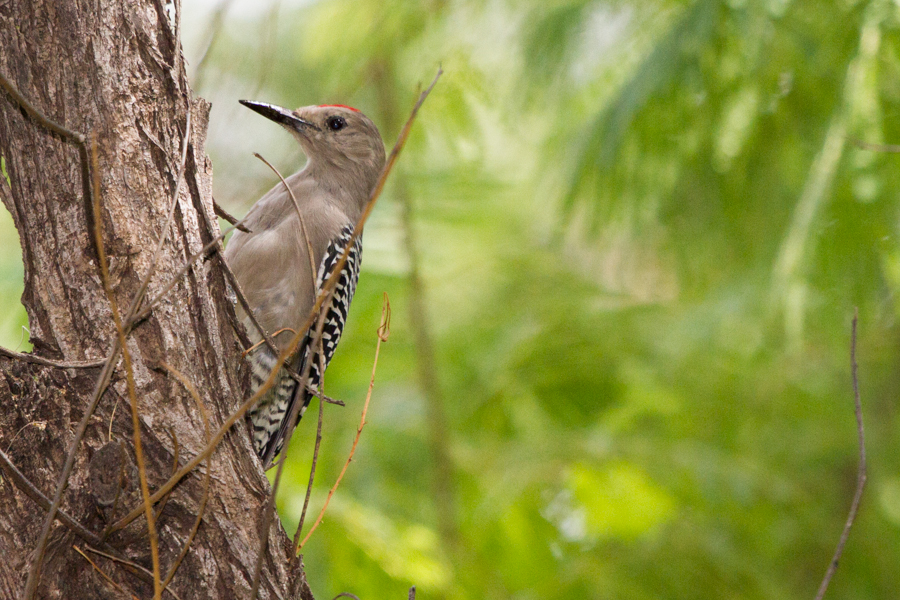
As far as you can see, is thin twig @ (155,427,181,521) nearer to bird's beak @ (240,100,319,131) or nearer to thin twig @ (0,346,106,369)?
thin twig @ (0,346,106,369)

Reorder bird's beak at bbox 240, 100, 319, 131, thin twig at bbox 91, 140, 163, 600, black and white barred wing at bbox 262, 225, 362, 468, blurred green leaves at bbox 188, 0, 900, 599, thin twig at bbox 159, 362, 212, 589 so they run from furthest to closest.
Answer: blurred green leaves at bbox 188, 0, 900, 599 → black and white barred wing at bbox 262, 225, 362, 468 → bird's beak at bbox 240, 100, 319, 131 → thin twig at bbox 159, 362, 212, 589 → thin twig at bbox 91, 140, 163, 600

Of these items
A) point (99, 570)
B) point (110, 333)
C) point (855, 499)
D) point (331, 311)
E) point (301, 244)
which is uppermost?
point (301, 244)

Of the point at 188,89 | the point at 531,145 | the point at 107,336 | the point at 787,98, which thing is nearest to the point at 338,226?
the point at 188,89

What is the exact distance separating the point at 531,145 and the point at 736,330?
77.8 inches

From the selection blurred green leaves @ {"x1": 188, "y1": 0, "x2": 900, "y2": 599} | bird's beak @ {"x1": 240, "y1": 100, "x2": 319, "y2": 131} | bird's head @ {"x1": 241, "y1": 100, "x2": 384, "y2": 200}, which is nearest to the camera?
bird's beak @ {"x1": 240, "y1": 100, "x2": 319, "y2": 131}

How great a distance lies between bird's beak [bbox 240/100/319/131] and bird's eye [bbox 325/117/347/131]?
0.23 feet

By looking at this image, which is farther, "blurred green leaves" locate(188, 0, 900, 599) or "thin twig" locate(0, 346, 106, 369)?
"blurred green leaves" locate(188, 0, 900, 599)

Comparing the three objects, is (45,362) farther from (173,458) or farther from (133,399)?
(173,458)

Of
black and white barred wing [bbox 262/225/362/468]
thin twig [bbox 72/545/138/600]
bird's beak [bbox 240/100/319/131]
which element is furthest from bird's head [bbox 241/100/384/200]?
thin twig [bbox 72/545/138/600]

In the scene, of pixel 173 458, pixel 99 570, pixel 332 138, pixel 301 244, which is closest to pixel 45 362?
pixel 173 458

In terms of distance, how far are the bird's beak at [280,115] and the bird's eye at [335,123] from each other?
7 cm

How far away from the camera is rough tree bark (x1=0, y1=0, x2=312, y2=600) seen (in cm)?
161

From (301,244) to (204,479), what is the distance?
1633 millimetres

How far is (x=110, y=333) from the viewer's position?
1694 mm
